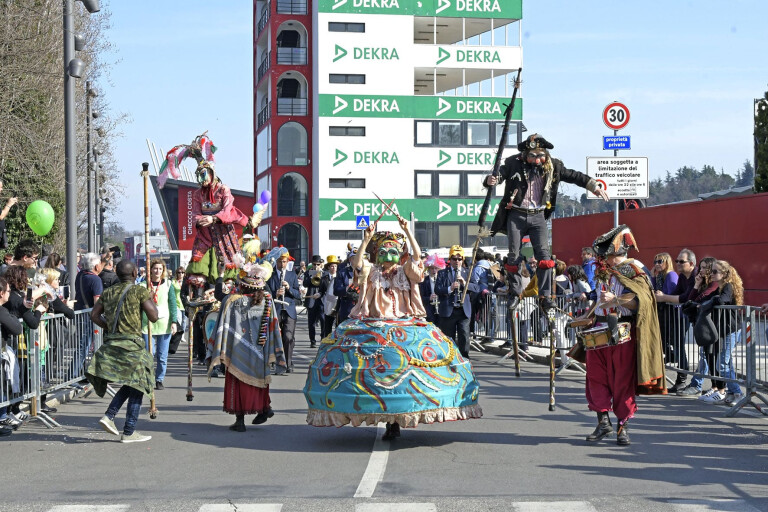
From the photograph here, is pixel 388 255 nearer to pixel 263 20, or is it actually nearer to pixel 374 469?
pixel 374 469

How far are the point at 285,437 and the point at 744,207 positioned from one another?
61.9 feet

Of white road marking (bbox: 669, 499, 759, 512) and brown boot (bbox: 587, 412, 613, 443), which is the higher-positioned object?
brown boot (bbox: 587, 412, 613, 443)

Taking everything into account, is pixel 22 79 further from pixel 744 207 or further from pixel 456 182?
pixel 456 182

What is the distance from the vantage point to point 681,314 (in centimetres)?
1464

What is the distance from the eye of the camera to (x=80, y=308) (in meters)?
16.0

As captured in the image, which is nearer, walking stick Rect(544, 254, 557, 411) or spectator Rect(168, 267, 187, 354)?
walking stick Rect(544, 254, 557, 411)

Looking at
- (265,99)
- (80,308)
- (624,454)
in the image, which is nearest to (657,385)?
(624,454)

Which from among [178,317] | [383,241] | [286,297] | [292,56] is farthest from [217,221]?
[292,56]

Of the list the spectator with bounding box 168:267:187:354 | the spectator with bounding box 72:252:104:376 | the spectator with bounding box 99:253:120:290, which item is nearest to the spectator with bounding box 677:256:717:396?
the spectator with bounding box 168:267:187:354

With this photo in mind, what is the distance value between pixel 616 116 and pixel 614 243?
305 inches

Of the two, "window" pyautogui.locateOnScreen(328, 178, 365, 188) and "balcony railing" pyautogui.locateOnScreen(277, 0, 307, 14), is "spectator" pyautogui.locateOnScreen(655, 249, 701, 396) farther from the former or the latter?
"balcony railing" pyautogui.locateOnScreen(277, 0, 307, 14)

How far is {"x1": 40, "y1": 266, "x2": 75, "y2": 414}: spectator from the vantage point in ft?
41.1

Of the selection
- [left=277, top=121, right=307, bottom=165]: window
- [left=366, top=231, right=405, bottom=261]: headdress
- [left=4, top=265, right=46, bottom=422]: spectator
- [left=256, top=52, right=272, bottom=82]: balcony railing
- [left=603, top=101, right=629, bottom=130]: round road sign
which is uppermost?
[left=256, top=52, right=272, bottom=82]: balcony railing

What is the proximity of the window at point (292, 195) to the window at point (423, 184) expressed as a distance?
613cm
